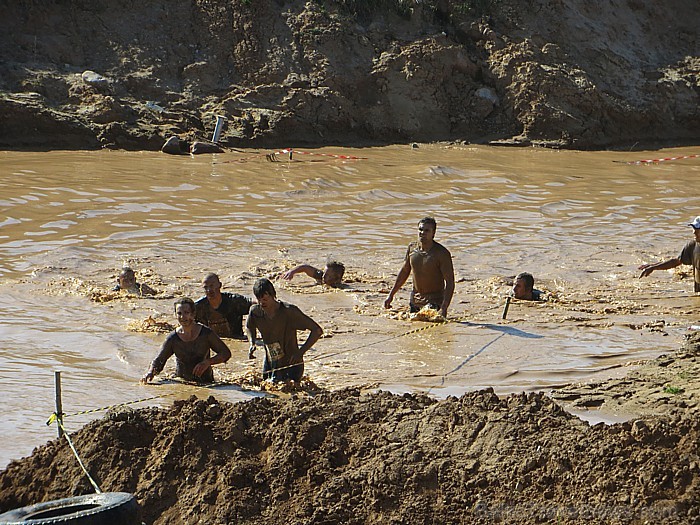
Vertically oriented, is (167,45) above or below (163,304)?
above

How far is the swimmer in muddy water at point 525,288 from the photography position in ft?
37.6

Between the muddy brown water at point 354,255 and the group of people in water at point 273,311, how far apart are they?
273 mm

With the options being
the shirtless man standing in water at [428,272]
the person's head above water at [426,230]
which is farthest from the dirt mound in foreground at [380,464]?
the person's head above water at [426,230]

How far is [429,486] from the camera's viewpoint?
5457mm

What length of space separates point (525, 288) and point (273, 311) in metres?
4.10

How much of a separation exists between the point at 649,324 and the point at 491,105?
51.4 ft

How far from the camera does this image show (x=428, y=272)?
428 inches

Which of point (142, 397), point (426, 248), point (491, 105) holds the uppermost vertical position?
point (491, 105)

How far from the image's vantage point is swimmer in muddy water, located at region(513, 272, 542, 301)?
1146cm

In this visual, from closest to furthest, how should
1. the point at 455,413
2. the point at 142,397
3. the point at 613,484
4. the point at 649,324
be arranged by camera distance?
the point at 613,484
the point at 455,413
the point at 142,397
the point at 649,324

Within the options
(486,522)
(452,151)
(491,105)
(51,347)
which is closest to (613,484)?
(486,522)

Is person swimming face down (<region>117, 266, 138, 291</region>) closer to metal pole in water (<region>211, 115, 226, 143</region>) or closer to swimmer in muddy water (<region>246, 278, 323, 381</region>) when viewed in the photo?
swimmer in muddy water (<region>246, 278, 323, 381</region>)

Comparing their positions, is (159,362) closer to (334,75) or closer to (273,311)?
(273,311)

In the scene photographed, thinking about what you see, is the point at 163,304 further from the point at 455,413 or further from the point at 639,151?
the point at 639,151
